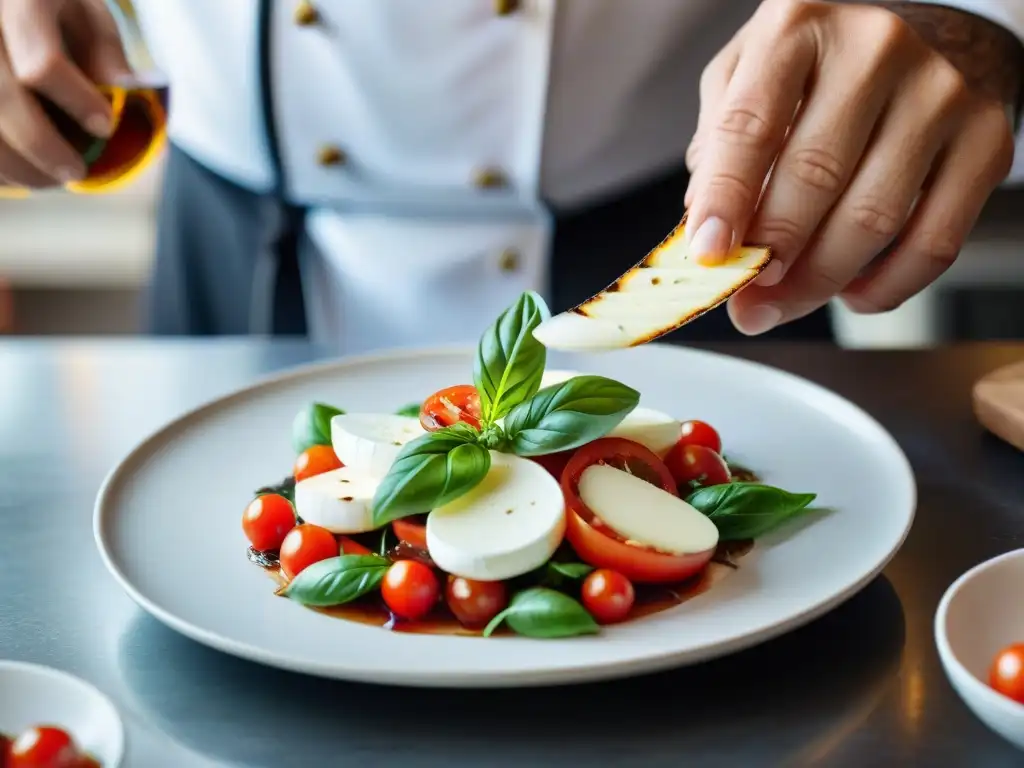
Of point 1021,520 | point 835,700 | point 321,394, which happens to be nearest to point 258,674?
point 835,700

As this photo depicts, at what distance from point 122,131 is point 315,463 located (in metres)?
0.69

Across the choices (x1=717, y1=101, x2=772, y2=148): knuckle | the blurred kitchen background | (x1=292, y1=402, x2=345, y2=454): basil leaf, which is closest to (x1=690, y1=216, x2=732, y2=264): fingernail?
(x1=717, y1=101, x2=772, y2=148): knuckle

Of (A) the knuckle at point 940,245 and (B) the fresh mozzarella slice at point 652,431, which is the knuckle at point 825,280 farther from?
(B) the fresh mozzarella slice at point 652,431

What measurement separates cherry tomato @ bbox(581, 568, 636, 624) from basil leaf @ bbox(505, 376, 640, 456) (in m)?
0.13

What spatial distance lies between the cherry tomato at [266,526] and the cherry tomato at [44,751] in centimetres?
35

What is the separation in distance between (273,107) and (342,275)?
30 cm

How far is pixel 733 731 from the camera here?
2.60 ft

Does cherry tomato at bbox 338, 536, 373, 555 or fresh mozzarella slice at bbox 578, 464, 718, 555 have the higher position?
fresh mozzarella slice at bbox 578, 464, 718, 555

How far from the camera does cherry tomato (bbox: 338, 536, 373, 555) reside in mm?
981

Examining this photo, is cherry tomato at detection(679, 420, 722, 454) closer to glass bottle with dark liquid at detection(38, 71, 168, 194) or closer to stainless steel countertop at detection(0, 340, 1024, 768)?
stainless steel countertop at detection(0, 340, 1024, 768)

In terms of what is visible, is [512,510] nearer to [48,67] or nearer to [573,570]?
[573,570]

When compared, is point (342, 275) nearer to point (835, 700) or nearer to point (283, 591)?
point (283, 591)

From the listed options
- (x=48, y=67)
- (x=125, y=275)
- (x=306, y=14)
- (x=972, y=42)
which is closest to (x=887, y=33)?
(x=972, y=42)

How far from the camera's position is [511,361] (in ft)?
3.43
